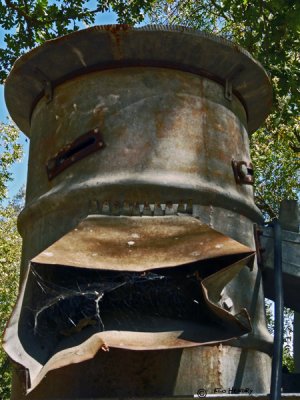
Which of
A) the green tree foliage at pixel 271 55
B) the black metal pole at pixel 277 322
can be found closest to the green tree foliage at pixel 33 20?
the green tree foliage at pixel 271 55

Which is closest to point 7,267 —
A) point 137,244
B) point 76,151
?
point 76,151

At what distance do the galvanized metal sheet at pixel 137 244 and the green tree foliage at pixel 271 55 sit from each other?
315cm

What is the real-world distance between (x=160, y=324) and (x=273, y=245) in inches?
45.4

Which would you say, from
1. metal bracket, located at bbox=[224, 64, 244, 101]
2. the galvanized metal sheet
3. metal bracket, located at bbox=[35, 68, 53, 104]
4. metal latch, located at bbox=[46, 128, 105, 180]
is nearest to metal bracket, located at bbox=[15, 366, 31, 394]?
the galvanized metal sheet

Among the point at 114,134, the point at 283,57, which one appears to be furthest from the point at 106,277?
the point at 283,57

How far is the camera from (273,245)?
15.3 ft

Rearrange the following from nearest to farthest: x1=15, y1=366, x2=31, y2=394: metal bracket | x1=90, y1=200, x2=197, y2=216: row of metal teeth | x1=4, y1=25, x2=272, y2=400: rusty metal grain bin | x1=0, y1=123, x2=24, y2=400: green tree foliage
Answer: x1=15, y1=366, x2=31, y2=394: metal bracket → x1=4, y1=25, x2=272, y2=400: rusty metal grain bin → x1=90, y1=200, x2=197, y2=216: row of metal teeth → x1=0, y1=123, x2=24, y2=400: green tree foliage

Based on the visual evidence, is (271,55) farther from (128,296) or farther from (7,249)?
(7,249)

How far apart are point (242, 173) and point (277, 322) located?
46.0 inches

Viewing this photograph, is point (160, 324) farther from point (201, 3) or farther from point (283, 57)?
point (201, 3)

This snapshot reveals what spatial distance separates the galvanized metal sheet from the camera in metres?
3.81

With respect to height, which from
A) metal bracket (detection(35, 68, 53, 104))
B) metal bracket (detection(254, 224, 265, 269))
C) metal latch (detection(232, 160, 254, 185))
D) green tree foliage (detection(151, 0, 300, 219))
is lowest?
metal bracket (detection(254, 224, 265, 269))

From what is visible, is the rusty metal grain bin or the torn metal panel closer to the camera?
the torn metal panel

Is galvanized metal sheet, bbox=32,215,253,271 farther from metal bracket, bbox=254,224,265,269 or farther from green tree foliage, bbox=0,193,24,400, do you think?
green tree foliage, bbox=0,193,24,400
